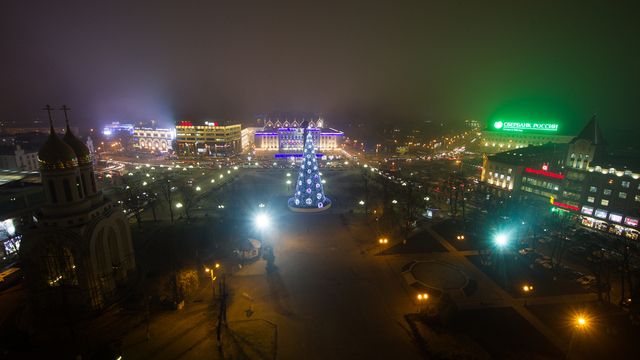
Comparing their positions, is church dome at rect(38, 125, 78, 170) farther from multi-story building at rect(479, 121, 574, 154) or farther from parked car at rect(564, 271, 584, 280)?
multi-story building at rect(479, 121, 574, 154)

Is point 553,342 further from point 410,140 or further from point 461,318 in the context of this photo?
point 410,140

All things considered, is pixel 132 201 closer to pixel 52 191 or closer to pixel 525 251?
pixel 52 191

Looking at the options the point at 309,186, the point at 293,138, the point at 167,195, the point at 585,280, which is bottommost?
the point at 585,280

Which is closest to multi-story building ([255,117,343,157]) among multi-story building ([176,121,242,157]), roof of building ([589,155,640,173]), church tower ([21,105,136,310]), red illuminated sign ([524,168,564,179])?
multi-story building ([176,121,242,157])

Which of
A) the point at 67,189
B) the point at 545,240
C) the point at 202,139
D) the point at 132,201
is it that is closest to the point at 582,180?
the point at 545,240

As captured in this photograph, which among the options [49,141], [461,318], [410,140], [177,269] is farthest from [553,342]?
[410,140]

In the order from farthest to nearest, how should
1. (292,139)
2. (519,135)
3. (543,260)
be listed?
(292,139) → (519,135) → (543,260)
